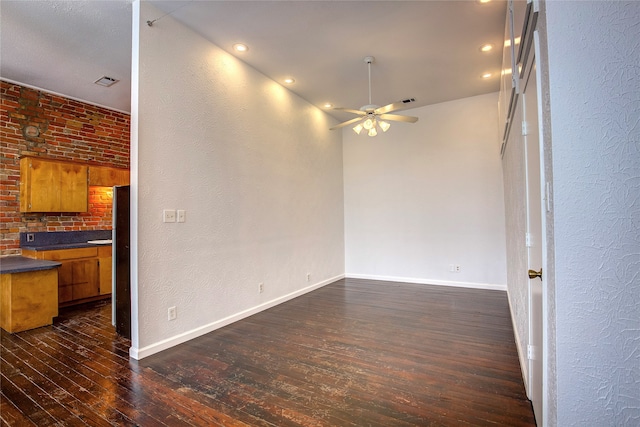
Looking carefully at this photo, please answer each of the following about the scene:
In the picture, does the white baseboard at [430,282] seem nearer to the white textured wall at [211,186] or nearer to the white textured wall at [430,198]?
the white textured wall at [430,198]

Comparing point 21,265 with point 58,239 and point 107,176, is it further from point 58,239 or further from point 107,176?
point 107,176

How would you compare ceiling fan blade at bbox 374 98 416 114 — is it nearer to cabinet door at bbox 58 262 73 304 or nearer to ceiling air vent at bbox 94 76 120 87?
ceiling air vent at bbox 94 76 120 87

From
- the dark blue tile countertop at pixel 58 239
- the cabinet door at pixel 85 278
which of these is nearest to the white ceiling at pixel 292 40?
the dark blue tile countertop at pixel 58 239

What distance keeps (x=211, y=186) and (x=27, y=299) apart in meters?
2.39

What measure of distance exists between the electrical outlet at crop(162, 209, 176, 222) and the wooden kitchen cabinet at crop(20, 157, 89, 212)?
2575mm

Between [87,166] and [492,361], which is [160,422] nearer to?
[492,361]

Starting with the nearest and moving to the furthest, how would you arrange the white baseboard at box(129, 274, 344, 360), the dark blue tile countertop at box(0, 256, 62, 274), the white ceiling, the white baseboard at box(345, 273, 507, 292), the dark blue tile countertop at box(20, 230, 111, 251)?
the white baseboard at box(129, 274, 344, 360), the white ceiling, the dark blue tile countertop at box(0, 256, 62, 274), the dark blue tile countertop at box(20, 230, 111, 251), the white baseboard at box(345, 273, 507, 292)

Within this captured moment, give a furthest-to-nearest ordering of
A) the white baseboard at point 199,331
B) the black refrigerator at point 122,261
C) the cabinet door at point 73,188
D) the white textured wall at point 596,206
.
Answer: the cabinet door at point 73,188, the black refrigerator at point 122,261, the white baseboard at point 199,331, the white textured wall at point 596,206

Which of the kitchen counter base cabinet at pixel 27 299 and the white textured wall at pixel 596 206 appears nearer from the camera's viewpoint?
the white textured wall at pixel 596 206

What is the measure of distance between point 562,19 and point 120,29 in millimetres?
3659

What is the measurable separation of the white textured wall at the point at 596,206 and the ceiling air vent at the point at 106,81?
474cm

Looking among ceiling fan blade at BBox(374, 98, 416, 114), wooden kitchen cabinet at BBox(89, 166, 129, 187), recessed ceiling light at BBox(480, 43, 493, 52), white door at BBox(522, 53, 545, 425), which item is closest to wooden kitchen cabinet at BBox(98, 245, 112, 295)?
wooden kitchen cabinet at BBox(89, 166, 129, 187)

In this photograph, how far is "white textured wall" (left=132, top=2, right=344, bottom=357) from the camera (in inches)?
108

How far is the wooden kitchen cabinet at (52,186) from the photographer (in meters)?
4.00
